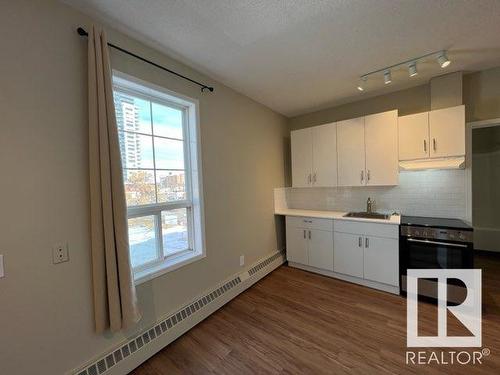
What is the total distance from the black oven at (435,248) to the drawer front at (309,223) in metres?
0.85

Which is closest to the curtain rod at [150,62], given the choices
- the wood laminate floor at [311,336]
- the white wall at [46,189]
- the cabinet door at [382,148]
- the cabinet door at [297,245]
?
the white wall at [46,189]

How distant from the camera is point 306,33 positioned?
5.61 feet

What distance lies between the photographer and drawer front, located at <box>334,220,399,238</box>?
2.54 metres

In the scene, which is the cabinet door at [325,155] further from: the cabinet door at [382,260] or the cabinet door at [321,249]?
the cabinet door at [382,260]

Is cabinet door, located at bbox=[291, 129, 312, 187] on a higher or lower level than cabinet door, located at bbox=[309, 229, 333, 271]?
higher

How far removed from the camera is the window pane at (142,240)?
1.82m

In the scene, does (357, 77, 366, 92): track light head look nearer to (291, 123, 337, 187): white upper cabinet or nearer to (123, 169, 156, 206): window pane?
(291, 123, 337, 187): white upper cabinet

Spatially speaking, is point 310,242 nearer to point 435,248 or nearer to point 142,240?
point 435,248

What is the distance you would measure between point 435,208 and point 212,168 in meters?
2.84

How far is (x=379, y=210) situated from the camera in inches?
123

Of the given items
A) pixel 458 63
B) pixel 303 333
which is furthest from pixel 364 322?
pixel 458 63

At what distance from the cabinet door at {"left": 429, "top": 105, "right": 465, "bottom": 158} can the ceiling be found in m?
0.47

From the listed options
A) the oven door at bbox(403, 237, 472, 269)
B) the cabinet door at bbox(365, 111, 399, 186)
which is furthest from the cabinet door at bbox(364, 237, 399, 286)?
the cabinet door at bbox(365, 111, 399, 186)

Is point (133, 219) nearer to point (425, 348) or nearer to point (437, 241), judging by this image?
point (425, 348)
